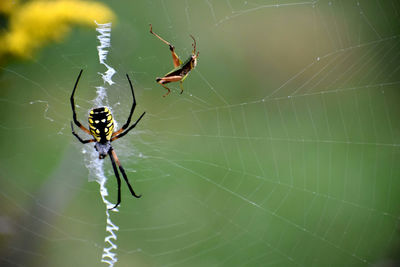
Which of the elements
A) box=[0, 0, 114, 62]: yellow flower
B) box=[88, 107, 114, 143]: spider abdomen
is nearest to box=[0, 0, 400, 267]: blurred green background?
box=[0, 0, 114, 62]: yellow flower

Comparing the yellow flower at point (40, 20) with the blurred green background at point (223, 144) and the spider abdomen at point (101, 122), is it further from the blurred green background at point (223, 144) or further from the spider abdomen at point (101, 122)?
the spider abdomen at point (101, 122)

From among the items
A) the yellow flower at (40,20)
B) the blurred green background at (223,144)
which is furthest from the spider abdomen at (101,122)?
the yellow flower at (40,20)

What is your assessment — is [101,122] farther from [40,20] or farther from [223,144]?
[223,144]

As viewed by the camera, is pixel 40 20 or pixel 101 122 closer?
pixel 101 122

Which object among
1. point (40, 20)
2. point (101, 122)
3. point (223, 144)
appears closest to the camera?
point (101, 122)

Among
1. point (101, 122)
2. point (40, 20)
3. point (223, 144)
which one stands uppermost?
point (40, 20)

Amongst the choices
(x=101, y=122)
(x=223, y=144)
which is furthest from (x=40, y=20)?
(x=223, y=144)
